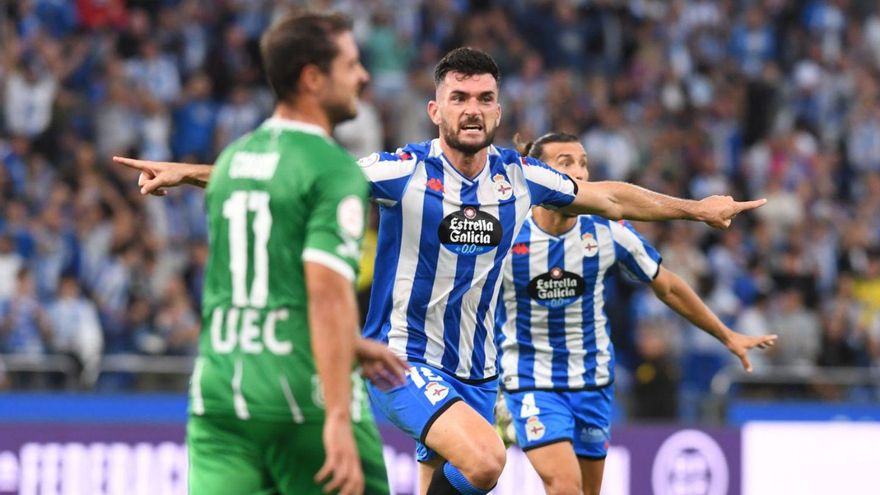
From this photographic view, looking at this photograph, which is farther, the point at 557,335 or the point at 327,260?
the point at 557,335

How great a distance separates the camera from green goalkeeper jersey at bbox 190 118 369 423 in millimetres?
4914

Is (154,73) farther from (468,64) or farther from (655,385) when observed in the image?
(468,64)

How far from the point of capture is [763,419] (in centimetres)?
1555

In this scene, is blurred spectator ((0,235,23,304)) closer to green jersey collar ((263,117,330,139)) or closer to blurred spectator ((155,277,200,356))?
blurred spectator ((155,277,200,356))

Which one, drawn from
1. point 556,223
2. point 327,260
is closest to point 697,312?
point 556,223

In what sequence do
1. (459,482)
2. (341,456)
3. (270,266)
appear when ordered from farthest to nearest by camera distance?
(459,482) → (270,266) → (341,456)

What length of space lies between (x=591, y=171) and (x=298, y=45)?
541 inches

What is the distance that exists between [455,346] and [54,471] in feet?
19.7

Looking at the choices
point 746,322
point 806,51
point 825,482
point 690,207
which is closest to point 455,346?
point 690,207

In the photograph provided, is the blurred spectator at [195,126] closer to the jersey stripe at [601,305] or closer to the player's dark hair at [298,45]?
the jersey stripe at [601,305]

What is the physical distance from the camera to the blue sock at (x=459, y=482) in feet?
24.2

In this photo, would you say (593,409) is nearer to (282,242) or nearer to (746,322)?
(282,242)

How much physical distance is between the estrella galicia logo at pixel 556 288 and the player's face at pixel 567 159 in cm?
57

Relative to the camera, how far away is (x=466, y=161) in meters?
7.62
